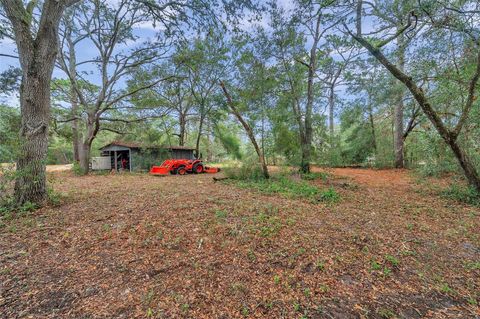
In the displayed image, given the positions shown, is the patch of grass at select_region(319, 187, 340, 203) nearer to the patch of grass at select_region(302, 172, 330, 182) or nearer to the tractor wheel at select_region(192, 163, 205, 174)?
the patch of grass at select_region(302, 172, 330, 182)

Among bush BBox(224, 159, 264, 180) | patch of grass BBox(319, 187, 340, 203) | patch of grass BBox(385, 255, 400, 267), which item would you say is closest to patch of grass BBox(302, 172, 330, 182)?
bush BBox(224, 159, 264, 180)

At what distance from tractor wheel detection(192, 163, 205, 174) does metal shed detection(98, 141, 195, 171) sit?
3877 mm

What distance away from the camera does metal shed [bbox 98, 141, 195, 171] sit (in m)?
13.8

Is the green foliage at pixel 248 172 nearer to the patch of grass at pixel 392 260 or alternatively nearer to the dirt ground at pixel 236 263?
the dirt ground at pixel 236 263

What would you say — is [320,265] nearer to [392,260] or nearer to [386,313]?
[386,313]

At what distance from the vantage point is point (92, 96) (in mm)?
13039

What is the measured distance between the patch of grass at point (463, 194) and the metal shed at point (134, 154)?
14396 mm

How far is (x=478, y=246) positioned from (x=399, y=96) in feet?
30.1

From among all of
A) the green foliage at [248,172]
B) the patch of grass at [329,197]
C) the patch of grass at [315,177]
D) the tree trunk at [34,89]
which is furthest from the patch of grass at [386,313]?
the patch of grass at [315,177]

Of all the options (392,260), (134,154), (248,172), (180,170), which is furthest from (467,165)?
(134,154)

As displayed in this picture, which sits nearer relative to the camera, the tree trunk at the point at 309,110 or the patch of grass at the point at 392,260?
the patch of grass at the point at 392,260

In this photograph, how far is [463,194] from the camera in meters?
5.02

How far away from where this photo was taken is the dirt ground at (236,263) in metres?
1.76

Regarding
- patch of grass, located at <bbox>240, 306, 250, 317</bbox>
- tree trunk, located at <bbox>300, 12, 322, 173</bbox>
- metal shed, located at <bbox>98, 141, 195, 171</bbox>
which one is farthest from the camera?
metal shed, located at <bbox>98, 141, 195, 171</bbox>
